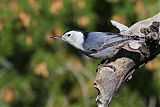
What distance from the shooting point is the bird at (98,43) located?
2398 millimetres

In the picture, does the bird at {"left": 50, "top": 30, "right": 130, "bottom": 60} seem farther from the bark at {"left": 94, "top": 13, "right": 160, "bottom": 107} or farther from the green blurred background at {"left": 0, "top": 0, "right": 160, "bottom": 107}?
the green blurred background at {"left": 0, "top": 0, "right": 160, "bottom": 107}

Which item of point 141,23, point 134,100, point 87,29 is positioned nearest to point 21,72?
point 87,29

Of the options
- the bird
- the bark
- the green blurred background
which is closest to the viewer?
the bark

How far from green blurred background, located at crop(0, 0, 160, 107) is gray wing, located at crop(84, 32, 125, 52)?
100 cm

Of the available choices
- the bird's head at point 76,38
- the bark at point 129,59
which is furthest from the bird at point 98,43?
the bark at point 129,59

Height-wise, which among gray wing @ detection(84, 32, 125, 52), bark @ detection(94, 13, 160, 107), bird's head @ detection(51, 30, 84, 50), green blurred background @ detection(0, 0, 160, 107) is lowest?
bark @ detection(94, 13, 160, 107)

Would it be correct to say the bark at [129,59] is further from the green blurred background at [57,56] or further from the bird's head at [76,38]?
the green blurred background at [57,56]

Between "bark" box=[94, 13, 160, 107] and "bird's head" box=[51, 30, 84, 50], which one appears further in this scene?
"bird's head" box=[51, 30, 84, 50]

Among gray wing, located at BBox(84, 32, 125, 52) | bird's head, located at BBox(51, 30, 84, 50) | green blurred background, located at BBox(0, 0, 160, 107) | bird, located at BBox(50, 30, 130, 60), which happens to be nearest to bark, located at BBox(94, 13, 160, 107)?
bird, located at BBox(50, 30, 130, 60)

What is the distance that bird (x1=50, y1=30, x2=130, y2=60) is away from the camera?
2.40 m

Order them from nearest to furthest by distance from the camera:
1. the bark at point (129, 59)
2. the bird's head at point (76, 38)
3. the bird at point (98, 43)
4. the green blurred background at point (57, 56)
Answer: the bark at point (129, 59) < the bird at point (98, 43) < the bird's head at point (76, 38) < the green blurred background at point (57, 56)

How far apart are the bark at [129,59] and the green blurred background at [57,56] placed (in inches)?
61.2

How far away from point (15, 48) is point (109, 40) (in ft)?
4.96

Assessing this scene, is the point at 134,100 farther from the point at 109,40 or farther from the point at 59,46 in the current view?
the point at 109,40
